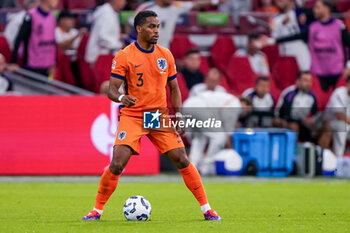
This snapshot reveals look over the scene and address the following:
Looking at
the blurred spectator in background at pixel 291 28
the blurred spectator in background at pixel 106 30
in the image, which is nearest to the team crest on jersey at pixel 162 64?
the blurred spectator in background at pixel 106 30

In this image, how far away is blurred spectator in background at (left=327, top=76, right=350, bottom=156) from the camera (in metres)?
14.5

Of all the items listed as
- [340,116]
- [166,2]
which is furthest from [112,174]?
[340,116]

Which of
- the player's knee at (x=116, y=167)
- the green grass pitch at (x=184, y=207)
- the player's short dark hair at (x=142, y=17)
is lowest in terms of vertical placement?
the green grass pitch at (x=184, y=207)

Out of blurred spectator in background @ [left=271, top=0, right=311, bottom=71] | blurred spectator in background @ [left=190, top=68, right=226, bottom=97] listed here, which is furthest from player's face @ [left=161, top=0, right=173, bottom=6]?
blurred spectator in background @ [left=271, top=0, right=311, bottom=71]

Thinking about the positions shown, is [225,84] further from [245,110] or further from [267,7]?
[267,7]

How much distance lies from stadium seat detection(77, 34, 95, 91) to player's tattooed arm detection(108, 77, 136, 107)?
27.2 ft

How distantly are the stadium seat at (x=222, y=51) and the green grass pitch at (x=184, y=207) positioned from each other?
5.17m

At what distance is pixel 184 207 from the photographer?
9.01 metres

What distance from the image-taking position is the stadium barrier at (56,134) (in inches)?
517

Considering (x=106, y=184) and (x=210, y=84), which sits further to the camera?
(x=210, y=84)

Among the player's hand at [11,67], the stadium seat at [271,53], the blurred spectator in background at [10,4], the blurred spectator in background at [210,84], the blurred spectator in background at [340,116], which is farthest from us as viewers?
the blurred spectator in background at [10,4]

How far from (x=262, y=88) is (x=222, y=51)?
289 centimetres

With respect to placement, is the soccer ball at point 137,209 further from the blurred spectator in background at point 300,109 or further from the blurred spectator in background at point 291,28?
the blurred spectator in background at point 291,28

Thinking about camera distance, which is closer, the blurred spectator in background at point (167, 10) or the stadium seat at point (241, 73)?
the blurred spectator in background at point (167, 10)
